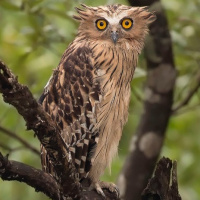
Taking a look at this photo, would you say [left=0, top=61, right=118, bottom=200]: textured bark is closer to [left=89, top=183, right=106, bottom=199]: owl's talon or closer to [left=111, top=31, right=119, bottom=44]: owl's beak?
[left=89, top=183, right=106, bottom=199]: owl's talon

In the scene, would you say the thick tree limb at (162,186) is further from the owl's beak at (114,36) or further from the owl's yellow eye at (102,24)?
the owl's yellow eye at (102,24)

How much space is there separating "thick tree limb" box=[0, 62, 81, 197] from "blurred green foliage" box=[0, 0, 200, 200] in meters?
1.32

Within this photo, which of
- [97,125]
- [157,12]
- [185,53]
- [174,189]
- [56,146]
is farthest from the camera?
[185,53]

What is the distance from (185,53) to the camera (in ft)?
18.5

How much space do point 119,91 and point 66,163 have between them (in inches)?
43.9

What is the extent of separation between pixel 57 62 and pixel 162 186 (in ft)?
8.20

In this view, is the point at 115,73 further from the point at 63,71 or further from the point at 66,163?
the point at 66,163

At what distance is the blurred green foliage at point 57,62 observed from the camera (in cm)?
537

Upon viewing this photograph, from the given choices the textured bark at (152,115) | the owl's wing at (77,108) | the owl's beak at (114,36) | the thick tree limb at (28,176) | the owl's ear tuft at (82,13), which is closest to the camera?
the thick tree limb at (28,176)

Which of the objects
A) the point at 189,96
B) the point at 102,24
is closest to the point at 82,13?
the point at 102,24

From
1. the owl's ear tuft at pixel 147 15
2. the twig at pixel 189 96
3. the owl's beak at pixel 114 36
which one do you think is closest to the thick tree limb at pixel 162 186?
the owl's beak at pixel 114 36

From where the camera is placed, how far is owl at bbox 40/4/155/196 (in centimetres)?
449

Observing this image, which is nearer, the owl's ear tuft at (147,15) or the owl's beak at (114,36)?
the owl's beak at (114,36)

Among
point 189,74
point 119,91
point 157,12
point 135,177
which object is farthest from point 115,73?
point 189,74
